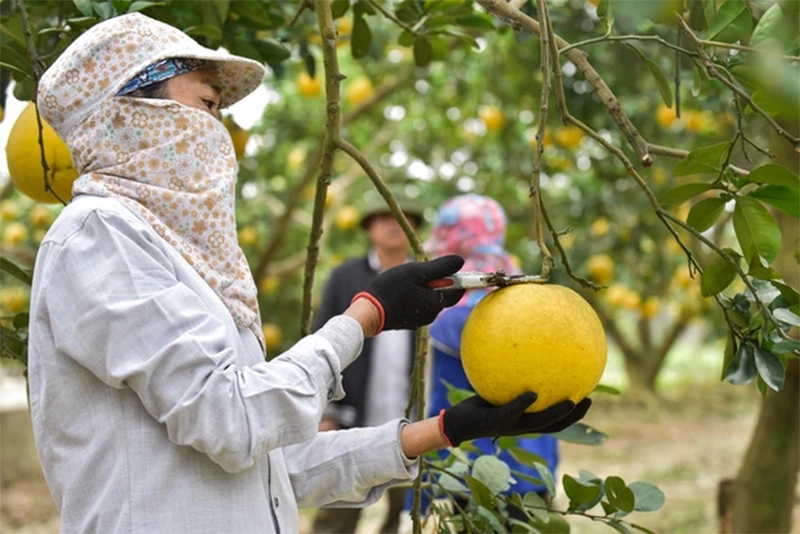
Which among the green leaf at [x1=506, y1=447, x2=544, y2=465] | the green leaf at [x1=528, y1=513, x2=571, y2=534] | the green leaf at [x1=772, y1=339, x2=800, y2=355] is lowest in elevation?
the green leaf at [x1=528, y1=513, x2=571, y2=534]

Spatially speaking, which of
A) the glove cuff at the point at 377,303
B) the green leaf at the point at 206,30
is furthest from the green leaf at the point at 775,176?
the green leaf at the point at 206,30

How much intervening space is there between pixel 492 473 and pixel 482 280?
472 millimetres

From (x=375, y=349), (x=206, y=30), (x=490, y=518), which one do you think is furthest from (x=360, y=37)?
(x=375, y=349)

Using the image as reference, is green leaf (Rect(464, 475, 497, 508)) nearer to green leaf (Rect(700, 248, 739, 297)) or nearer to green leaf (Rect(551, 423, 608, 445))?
green leaf (Rect(551, 423, 608, 445))

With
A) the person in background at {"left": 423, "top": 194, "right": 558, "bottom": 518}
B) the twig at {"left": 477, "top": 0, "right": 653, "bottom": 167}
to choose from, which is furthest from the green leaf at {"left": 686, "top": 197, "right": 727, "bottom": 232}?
the person in background at {"left": 423, "top": 194, "right": 558, "bottom": 518}

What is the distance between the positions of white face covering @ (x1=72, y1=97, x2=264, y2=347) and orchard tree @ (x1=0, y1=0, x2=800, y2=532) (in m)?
0.30

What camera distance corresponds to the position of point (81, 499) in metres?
1.25

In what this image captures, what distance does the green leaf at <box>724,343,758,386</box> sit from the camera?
4.44 ft

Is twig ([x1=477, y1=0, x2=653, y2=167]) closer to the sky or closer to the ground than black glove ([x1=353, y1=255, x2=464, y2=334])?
closer to the sky

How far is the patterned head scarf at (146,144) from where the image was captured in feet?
4.27

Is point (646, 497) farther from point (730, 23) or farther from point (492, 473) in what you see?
point (730, 23)

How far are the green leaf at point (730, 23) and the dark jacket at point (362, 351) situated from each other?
2413 millimetres

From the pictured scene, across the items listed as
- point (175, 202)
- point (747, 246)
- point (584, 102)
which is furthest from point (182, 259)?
point (584, 102)

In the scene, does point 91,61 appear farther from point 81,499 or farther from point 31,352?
point 81,499
